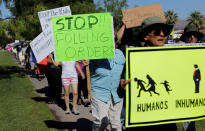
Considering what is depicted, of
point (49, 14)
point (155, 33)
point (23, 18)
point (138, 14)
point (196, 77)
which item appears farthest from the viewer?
point (23, 18)

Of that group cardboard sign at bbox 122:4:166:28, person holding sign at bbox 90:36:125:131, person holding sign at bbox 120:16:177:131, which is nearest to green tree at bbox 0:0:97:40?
cardboard sign at bbox 122:4:166:28

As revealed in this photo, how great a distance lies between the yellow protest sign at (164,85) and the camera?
2.64 m

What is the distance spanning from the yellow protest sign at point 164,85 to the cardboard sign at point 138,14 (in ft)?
6.71

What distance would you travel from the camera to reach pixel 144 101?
2.64 m

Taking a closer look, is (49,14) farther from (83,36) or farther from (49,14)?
(83,36)

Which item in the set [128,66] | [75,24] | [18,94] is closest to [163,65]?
[128,66]

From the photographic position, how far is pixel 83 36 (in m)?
3.52

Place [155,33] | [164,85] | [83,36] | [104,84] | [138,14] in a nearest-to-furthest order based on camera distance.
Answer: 1. [164,85]
2. [155,33]
3. [83,36]
4. [104,84]
5. [138,14]

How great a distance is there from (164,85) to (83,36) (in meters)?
1.28

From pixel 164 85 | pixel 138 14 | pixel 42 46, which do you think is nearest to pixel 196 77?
pixel 164 85

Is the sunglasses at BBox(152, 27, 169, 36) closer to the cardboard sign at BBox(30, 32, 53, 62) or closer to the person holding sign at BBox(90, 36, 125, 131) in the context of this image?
the person holding sign at BBox(90, 36, 125, 131)

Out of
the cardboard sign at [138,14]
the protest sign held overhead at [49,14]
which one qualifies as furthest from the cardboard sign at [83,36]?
the protest sign held overhead at [49,14]

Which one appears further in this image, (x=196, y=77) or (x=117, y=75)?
(x=117, y=75)

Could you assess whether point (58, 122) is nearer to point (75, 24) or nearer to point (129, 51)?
point (75, 24)
